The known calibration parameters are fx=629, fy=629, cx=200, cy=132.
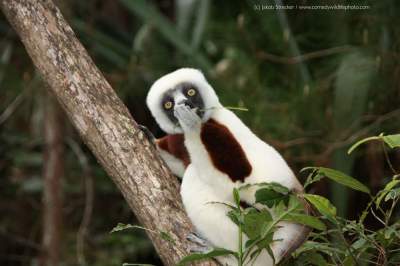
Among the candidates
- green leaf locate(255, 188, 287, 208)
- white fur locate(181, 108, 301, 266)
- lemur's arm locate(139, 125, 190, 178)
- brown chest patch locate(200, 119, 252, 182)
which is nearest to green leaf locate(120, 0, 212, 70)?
lemur's arm locate(139, 125, 190, 178)

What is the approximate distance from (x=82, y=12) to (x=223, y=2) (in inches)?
67.8

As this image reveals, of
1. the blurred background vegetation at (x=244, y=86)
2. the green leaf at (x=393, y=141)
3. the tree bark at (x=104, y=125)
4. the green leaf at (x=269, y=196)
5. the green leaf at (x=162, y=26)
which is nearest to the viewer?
the green leaf at (x=393, y=141)

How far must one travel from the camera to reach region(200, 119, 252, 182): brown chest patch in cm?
292

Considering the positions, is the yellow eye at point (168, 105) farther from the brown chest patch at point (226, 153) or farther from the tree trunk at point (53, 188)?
the tree trunk at point (53, 188)

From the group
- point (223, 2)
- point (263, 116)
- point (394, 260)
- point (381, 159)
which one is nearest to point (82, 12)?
point (223, 2)

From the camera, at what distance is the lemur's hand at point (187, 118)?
2.94 meters

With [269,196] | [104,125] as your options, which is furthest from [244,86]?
[269,196]

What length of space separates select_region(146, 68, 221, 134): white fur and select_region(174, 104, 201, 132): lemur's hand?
0.28 m

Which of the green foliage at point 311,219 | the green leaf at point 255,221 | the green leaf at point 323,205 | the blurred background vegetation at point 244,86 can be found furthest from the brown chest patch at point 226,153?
the blurred background vegetation at point 244,86

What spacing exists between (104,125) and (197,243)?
2.23 feet

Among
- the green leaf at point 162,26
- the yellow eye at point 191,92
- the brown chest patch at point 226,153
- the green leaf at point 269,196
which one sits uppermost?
the green leaf at point 162,26

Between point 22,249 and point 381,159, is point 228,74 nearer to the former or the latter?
point 381,159

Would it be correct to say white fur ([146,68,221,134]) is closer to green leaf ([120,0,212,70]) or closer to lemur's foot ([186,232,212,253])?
lemur's foot ([186,232,212,253])

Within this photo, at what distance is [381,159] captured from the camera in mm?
6043
